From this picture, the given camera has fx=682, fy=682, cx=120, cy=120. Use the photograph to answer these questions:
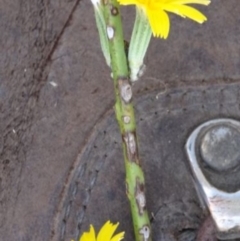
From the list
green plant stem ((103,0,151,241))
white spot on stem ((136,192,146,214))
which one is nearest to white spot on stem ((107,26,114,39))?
green plant stem ((103,0,151,241))

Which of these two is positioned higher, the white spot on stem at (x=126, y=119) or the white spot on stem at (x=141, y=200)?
the white spot on stem at (x=126, y=119)

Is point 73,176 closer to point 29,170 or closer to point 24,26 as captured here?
point 29,170

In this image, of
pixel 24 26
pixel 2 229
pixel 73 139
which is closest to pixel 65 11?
pixel 24 26

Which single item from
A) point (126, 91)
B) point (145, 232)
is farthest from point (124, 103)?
point (145, 232)

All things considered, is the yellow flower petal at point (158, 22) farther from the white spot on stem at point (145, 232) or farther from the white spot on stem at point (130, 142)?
the white spot on stem at point (145, 232)

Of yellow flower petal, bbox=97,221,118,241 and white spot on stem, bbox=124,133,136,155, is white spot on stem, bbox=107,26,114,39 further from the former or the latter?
yellow flower petal, bbox=97,221,118,241

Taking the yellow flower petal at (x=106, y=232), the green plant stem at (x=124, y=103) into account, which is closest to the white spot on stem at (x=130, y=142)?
the green plant stem at (x=124, y=103)

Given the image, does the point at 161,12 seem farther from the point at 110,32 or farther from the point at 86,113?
the point at 86,113
